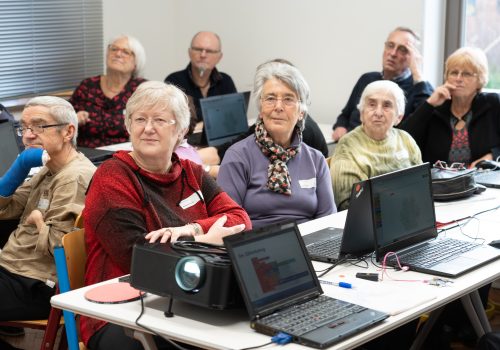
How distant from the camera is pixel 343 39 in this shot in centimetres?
605

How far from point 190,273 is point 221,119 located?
2956 mm

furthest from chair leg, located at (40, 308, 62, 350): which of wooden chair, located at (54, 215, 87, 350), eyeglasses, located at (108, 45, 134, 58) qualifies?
eyeglasses, located at (108, 45, 134, 58)

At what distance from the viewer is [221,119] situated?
202 inches

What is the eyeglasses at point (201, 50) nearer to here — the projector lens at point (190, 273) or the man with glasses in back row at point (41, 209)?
the man with glasses in back row at point (41, 209)

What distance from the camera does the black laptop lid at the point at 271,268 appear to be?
222cm

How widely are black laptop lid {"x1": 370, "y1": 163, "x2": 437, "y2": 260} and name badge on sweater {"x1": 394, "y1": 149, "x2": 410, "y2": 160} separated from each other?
3.67ft

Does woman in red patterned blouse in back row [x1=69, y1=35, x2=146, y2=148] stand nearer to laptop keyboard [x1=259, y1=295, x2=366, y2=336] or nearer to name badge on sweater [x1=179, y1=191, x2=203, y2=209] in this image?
name badge on sweater [x1=179, y1=191, x2=203, y2=209]

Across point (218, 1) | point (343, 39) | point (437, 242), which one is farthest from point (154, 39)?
point (437, 242)

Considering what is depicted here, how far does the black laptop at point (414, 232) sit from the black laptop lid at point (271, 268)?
44 centimetres

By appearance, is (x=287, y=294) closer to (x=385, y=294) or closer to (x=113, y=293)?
(x=385, y=294)

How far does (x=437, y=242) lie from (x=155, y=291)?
1.21 m

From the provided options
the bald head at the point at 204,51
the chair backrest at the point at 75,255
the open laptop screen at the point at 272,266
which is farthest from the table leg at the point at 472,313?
the bald head at the point at 204,51

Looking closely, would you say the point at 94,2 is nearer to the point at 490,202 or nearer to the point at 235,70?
the point at 235,70

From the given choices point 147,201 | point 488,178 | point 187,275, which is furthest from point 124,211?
point 488,178
